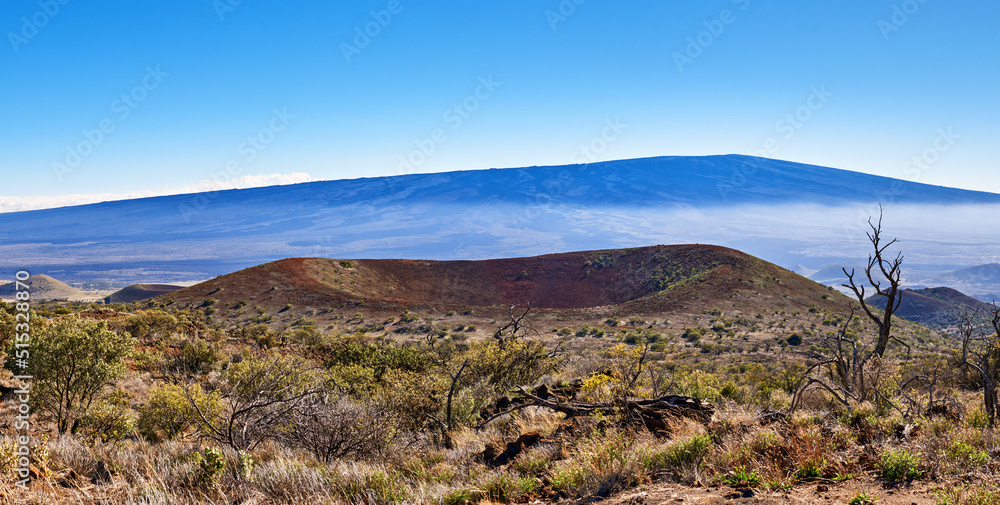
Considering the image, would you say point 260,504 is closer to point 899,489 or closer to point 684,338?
point 899,489

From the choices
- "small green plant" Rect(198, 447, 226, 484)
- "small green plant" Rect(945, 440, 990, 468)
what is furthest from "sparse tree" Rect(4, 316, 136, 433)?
"small green plant" Rect(945, 440, 990, 468)

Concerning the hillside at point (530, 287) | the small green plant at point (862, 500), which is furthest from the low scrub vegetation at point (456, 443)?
the hillside at point (530, 287)

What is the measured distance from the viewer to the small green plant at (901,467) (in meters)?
4.33

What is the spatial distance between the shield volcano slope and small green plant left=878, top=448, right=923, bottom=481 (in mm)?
35828

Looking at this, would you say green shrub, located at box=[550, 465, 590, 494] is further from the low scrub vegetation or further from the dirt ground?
the dirt ground

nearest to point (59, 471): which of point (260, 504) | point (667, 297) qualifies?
point (260, 504)

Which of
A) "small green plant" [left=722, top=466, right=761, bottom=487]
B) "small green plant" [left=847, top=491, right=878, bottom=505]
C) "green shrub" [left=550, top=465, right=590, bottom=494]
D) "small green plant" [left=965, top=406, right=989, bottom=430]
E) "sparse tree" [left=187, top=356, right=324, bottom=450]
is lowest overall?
"sparse tree" [left=187, top=356, right=324, bottom=450]

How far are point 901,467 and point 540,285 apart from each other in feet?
189

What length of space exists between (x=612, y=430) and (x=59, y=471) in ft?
22.3

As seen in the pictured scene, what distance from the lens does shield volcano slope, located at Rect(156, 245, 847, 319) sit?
1714 inches

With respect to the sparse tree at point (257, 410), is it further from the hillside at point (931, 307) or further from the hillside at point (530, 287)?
the hillside at point (931, 307)

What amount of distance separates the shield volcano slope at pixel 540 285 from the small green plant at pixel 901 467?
3583cm

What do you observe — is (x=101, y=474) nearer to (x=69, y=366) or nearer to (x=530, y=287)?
(x=69, y=366)

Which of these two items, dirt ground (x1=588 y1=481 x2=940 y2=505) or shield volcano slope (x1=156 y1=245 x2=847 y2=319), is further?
shield volcano slope (x1=156 y1=245 x2=847 y2=319)
